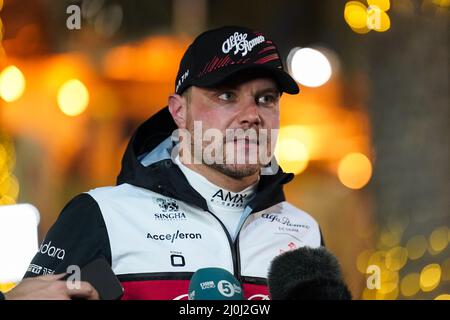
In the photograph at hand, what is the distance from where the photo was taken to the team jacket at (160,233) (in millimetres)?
2494

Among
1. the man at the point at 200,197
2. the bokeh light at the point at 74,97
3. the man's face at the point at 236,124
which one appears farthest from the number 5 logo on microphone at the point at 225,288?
the bokeh light at the point at 74,97

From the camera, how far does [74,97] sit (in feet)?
18.5

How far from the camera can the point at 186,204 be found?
2.70 metres

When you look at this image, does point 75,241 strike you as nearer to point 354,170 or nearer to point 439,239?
point 439,239

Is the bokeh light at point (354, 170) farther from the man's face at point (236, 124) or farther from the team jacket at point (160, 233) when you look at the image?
the man's face at point (236, 124)

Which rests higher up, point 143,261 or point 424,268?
point 143,261

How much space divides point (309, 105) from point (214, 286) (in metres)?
3.78

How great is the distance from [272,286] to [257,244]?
73cm

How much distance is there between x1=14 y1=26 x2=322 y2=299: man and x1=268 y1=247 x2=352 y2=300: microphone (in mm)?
550

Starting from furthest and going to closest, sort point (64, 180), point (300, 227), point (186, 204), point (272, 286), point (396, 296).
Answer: point (64, 180) → point (396, 296) → point (300, 227) → point (186, 204) → point (272, 286)

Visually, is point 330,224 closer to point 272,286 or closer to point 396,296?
point 396,296

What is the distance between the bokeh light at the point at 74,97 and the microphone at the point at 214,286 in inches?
138

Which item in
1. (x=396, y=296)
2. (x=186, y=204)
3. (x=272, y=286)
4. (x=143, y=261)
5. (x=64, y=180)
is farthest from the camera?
(x=64, y=180)

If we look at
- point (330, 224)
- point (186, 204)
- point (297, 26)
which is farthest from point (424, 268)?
point (186, 204)
